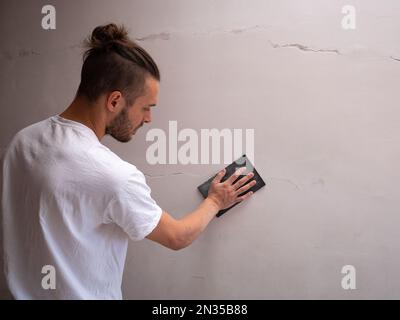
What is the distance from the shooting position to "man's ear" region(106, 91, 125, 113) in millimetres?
902

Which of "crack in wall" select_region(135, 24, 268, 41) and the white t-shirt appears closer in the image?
the white t-shirt

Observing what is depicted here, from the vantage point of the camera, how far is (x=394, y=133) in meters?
1.24

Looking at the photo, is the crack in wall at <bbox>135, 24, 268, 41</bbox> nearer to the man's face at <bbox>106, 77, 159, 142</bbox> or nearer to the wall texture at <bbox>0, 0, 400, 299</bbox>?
the wall texture at <bbox>0, 0, 400, 299</bbox>

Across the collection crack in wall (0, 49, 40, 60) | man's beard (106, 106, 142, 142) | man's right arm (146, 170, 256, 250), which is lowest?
man's right arm (146, 170, 256, 250)

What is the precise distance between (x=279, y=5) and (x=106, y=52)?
2.14 feet

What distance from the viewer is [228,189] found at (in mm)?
1197

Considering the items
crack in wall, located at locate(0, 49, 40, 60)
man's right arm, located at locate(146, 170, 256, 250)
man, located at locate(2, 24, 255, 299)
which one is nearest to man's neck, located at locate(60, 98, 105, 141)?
man, located at locate(2, 24, 255, 299)

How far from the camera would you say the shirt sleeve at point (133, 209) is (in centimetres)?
83

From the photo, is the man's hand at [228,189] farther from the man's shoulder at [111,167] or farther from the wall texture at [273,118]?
the man's shoulder at [111,167]

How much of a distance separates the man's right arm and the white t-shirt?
0.16 ft

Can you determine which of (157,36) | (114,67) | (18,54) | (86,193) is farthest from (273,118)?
(18,54)

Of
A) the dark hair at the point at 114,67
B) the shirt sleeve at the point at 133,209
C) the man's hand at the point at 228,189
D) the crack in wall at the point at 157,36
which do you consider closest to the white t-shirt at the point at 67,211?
the shirt sleeve at the point at 133,209
